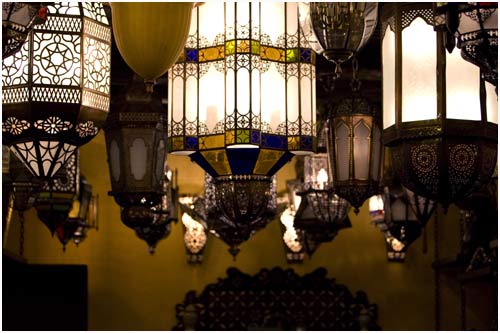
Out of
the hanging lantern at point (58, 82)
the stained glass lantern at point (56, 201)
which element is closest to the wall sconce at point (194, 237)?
the stained glass lantern at point (56, 201)

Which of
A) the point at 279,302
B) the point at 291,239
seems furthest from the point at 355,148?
the point at 279,302

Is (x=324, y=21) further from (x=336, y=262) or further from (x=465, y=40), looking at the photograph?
(x=336, y=262)

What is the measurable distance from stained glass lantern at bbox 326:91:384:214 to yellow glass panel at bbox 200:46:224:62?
162 centimetres

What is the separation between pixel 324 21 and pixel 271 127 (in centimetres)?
99

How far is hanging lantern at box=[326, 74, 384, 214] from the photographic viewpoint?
21.4ft

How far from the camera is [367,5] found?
13.6ft

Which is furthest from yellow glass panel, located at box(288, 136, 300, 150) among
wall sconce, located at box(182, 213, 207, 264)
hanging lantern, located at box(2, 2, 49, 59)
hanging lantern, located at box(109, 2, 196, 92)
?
wall sconce, located at box(182, 213, 207, 264)

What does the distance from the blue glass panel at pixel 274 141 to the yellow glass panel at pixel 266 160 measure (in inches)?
0.8

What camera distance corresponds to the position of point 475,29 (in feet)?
11.3

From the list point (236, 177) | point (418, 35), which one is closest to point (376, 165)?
point (236, 177)

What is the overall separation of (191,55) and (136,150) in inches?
63.5

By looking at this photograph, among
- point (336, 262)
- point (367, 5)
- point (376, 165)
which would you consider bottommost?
point (336, 262)

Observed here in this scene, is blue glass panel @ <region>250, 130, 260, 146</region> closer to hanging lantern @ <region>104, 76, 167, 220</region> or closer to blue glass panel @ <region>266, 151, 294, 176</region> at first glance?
blue glass panel @ <region>266, 151, 294, 176</region>

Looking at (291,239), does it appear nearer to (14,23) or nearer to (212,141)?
(212,141)
